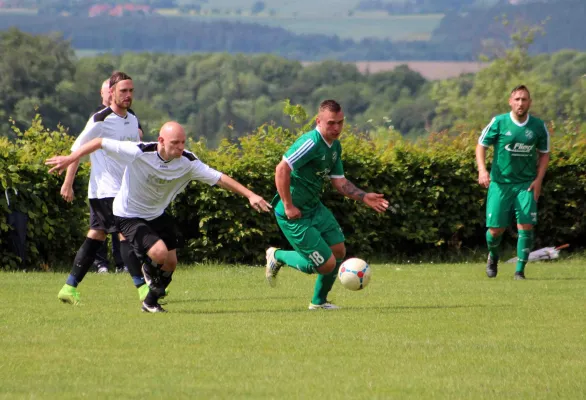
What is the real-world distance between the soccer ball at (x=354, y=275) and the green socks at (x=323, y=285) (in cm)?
7

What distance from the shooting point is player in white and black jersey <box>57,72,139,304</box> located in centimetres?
1092

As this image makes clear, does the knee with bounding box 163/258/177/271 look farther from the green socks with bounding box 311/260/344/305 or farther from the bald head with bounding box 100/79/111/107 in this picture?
the bald head with bounding box 100/79/111/107

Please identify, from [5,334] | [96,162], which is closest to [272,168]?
[96,162]

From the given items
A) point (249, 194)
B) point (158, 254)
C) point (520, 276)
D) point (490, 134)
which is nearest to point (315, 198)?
point (249, 194)

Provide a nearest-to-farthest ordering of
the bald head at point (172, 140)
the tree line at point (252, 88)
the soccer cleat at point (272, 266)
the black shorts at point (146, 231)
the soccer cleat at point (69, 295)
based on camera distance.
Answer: the bald head at point (172, 140) → the black shorts at point (146, 231) → the soccer cleat at point (69, 295) → the soccer cleat at point (272, 266) → the tree line at point (252, 88)

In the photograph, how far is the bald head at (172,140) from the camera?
9727 mm

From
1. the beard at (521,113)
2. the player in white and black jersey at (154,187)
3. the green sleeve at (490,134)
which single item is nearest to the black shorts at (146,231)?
the player in white and black jersey at (154,187)

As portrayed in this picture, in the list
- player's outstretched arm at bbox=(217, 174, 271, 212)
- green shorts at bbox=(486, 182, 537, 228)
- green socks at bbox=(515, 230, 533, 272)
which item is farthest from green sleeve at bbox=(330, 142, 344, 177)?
green socks at bbox=(515, 230, 533, 272)

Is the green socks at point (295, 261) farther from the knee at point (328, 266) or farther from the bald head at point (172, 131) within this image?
the bald head at point (172, 131)

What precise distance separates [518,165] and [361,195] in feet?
12.2

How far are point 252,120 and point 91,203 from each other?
116746mm

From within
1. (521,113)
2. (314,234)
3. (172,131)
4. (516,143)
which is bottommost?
(314,234)

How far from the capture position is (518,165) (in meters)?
13.5

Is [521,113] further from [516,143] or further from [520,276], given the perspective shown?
[520,276]
